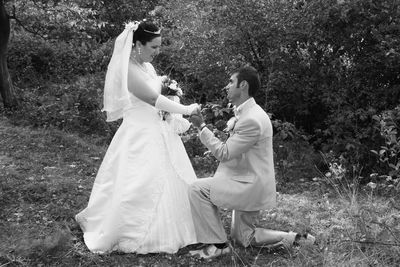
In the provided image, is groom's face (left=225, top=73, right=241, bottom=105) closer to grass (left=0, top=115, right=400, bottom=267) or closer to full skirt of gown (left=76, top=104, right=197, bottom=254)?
full skirt of gown (left=76, top=104, right=197, bottom=254)

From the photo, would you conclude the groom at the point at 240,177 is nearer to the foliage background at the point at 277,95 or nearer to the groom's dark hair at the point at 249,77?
the groom's dark hair at the point at 249,77

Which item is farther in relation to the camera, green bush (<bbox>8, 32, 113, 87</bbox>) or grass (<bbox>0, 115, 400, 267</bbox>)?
green bush (<bbox>8, 32, 113, 87</bbox>)

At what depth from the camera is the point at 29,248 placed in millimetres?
4012

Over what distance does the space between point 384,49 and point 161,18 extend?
18.3 feet

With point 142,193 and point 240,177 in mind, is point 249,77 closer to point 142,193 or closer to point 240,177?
point 240,177

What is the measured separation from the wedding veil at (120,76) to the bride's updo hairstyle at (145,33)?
0.04m

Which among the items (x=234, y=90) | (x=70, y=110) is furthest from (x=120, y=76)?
(x=70, y=110)

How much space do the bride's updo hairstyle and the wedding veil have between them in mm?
41

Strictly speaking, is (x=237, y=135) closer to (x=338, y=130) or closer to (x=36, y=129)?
(x=338, y=130)

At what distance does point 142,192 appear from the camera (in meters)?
4.17

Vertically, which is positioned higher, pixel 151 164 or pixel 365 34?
pixel 365 34

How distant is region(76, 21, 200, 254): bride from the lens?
415 cm

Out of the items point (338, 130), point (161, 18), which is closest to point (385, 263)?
point (338, 130)

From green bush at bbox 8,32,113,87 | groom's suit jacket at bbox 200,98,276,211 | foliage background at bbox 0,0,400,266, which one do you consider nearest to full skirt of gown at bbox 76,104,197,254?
groom's suit jacket at bbox 200,98,276,211
